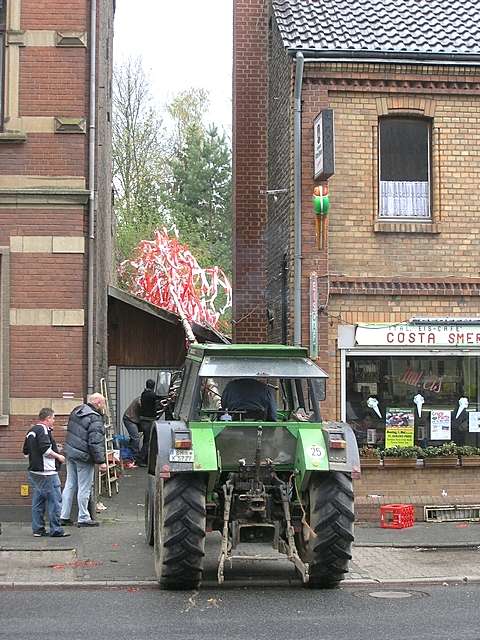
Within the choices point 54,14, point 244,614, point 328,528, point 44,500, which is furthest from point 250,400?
point 54,14

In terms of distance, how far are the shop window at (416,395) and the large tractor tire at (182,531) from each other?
5726mm

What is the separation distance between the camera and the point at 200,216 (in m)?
55.3

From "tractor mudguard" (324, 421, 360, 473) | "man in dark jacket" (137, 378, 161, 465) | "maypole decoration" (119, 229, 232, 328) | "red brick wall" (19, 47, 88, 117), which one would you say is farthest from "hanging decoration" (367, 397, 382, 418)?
"maypole decoration" (119, 229, 232, 328)

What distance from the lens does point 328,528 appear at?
34.6 ft

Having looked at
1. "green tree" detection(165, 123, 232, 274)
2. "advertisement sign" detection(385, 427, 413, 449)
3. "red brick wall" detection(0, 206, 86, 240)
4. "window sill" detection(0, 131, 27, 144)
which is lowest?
"advertisement sign" detection(385, 427, 413, 449)

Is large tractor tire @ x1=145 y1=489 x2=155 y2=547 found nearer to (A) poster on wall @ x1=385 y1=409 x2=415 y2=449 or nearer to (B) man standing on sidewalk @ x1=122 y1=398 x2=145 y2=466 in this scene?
(A) poster on wall @ x1=385 y1=409 x2=415 y2=449

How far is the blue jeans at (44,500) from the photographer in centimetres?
1381

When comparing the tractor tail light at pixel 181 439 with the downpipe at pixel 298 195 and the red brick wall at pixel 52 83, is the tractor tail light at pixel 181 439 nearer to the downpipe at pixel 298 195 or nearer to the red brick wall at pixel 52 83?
the downpipe at pixel 298 195

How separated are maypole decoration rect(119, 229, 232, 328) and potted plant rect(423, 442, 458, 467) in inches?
728

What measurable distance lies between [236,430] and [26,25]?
7467mm

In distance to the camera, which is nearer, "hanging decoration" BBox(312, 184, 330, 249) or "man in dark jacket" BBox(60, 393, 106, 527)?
"man in dark jacket" BBox(60, 393, 106, 527)

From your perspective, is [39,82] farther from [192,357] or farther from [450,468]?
[450,468]

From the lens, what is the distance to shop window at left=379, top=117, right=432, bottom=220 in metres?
16.4

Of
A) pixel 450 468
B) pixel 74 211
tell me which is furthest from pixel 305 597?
pixel 74 211
